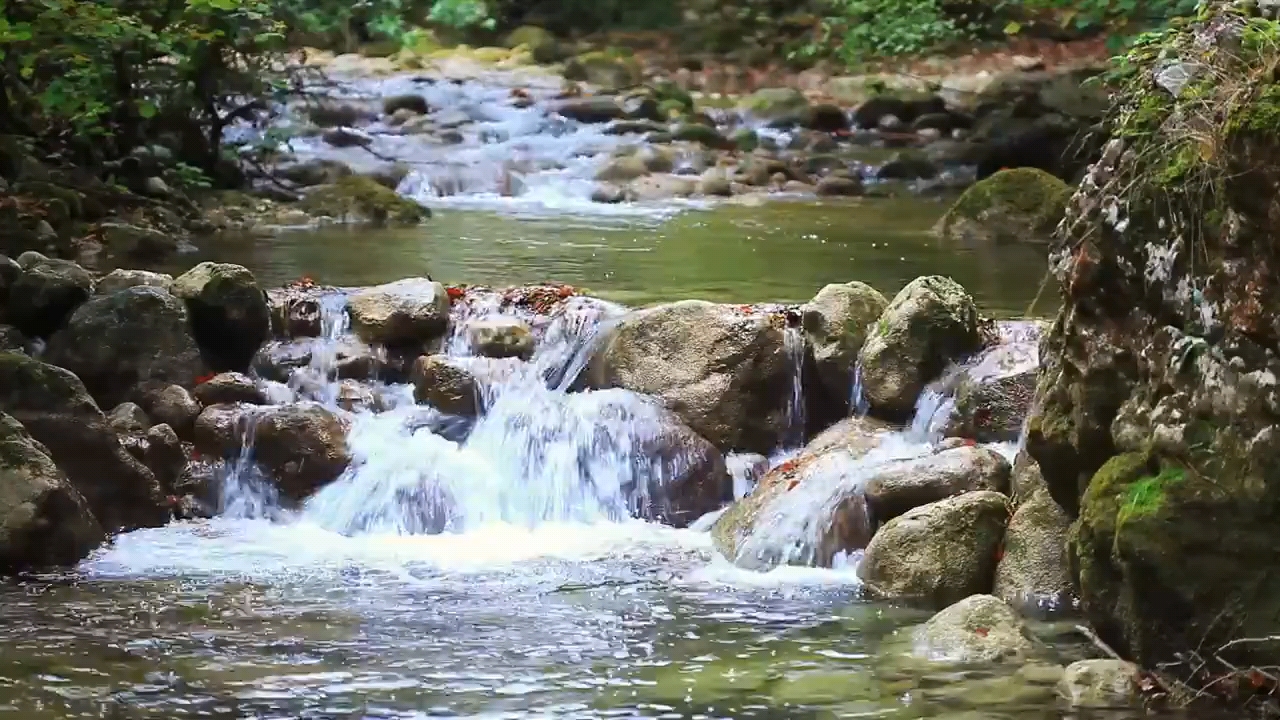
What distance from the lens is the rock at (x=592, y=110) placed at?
2278cm

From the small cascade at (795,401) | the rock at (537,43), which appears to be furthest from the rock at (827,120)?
the small cascade at (795,401)

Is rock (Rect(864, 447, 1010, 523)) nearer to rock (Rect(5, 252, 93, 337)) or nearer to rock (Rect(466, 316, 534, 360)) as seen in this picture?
rock (Rect(466, 316, 534, 360))

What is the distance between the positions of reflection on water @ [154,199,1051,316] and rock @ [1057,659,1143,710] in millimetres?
4885

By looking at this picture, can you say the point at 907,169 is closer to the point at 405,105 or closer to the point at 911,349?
the point at 405,105

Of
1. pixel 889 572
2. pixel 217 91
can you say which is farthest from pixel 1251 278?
pixel 217 91

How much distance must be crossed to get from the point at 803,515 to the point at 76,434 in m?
3.40

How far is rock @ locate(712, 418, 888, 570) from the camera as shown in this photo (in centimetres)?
700

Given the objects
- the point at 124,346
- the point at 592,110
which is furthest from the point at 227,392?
the point at 592,110

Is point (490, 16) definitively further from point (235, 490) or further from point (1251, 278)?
point (1251, 278)

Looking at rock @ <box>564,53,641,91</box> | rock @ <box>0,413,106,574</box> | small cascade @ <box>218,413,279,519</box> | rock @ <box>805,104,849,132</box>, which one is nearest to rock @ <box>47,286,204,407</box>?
small cascade @ <box>218,413,279,519</box>

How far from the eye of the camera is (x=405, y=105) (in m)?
23.1

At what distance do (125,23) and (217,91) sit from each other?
4493 mm

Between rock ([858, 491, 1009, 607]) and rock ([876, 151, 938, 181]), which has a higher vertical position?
rock ([876, 151, 938, 181])

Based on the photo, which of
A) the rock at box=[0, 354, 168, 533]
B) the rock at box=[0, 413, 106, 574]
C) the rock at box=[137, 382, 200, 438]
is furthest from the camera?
the rock at box=[137, 382, 200, 438]
